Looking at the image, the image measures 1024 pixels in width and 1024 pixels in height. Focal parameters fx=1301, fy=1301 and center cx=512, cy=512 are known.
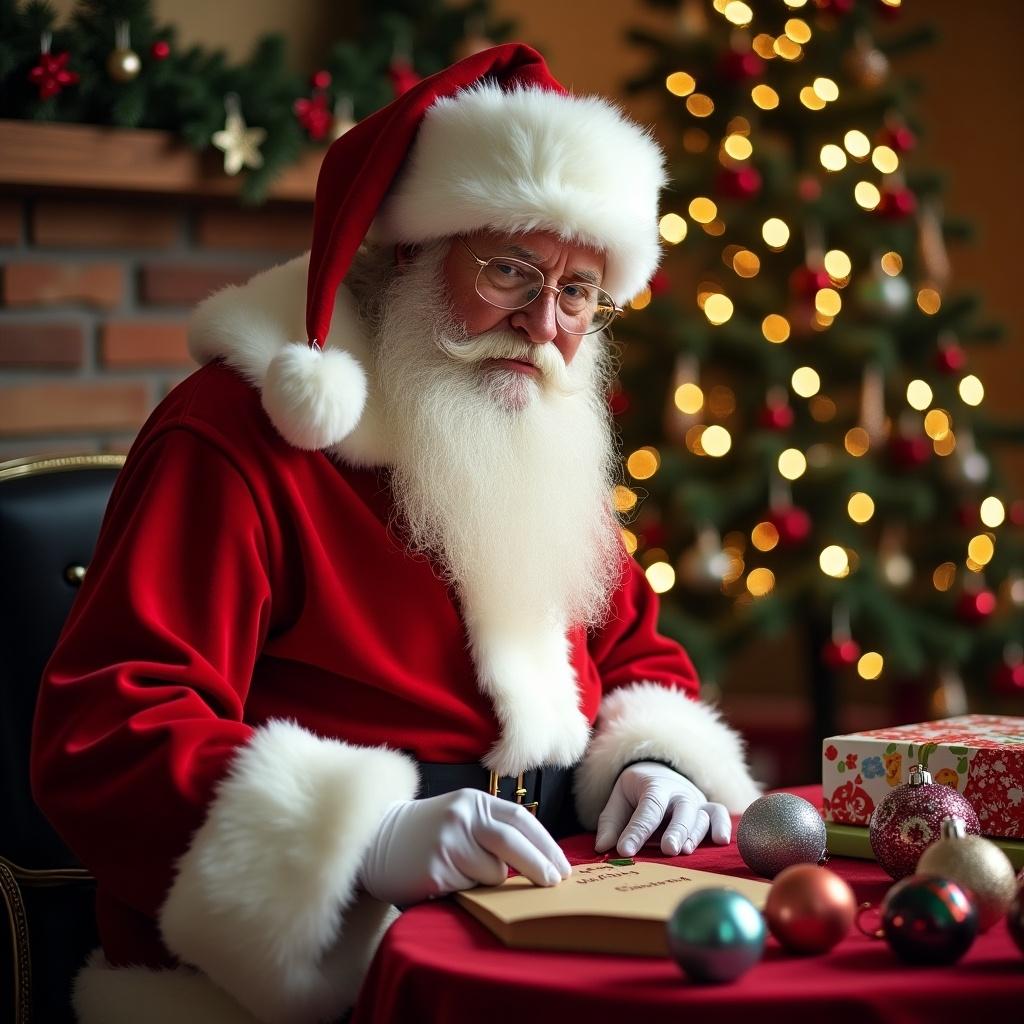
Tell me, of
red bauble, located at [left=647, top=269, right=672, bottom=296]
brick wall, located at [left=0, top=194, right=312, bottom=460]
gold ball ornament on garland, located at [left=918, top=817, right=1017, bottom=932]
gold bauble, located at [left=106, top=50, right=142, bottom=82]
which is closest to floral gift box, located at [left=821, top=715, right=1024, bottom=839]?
gold ball ornament on garland, located at [left=918, top=817, right=1017, bottom=932]

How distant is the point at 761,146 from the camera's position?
3.68m

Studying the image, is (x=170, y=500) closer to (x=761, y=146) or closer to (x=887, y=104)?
(x=761, y=146)

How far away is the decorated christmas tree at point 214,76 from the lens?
8.24 feet

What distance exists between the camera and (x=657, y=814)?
1546mm

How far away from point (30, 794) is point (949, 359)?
2.86 meters

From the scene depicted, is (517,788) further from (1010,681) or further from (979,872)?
(1010,681)

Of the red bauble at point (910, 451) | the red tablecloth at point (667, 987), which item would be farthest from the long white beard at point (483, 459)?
the red bauble at point (910, 451)

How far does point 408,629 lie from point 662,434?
2.29 meters

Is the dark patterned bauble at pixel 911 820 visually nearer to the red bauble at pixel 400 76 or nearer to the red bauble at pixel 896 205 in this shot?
the red bauble at pixel 400 76

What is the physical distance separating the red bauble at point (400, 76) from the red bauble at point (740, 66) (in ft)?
3.38

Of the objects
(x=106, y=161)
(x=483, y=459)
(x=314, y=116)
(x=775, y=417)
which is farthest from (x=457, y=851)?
(x=775, y=417)

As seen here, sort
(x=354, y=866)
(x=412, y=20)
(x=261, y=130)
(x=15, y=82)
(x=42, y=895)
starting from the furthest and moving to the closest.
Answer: (x=412, y=20) < (x=261, y=130) < (x=15, y=82) < (x=42, y=895) < (x=354, y=866)

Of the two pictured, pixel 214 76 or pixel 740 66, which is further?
pixel 740 66

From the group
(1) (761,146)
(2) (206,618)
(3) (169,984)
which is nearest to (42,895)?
(3) (169,984)
